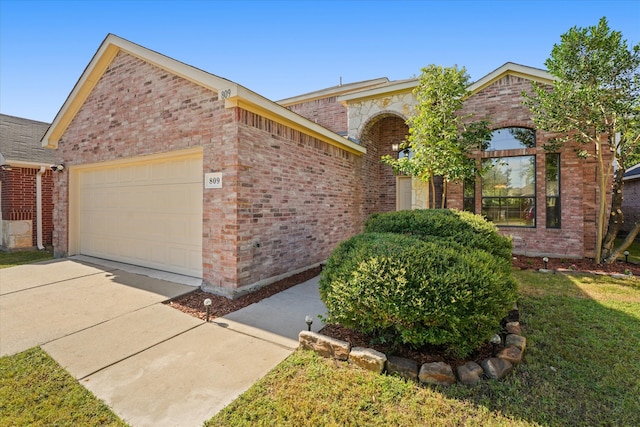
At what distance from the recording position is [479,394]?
2.42m

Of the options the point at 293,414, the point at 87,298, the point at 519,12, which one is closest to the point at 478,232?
the point at 293,414

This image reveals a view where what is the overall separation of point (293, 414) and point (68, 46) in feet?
30.8

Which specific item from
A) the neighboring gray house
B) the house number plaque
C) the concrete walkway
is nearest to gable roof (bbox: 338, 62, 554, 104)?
the house number plaque

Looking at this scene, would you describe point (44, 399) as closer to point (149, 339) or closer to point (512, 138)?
point (149, 339)

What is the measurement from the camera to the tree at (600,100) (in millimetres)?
6406

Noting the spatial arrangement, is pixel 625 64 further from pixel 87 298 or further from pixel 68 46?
pixel 68 46

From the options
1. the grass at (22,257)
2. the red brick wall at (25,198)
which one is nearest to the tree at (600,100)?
the grass at (22,257)

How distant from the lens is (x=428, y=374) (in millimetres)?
2555

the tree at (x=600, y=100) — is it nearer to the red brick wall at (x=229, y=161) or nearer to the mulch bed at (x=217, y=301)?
the red brick wall at (x=229, y=161)

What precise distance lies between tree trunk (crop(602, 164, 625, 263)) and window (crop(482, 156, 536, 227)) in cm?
157

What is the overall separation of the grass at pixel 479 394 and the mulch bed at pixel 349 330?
0.35m

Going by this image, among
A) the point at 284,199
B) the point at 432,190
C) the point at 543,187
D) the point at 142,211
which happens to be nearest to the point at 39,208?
the point at 142,211

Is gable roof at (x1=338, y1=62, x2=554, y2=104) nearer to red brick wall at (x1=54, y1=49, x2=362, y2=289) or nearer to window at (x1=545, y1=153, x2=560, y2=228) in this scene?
window at (x1=545, y1=153, x2=560, y2=228)

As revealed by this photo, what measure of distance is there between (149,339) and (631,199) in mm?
20385
